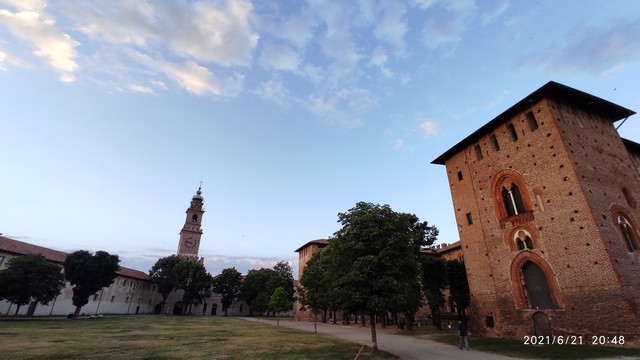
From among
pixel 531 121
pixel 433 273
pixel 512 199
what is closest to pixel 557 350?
pixel 512 199

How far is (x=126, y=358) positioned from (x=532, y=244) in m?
25.7

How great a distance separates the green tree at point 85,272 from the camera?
3978 cm

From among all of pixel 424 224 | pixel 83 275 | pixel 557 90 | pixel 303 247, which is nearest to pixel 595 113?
pixel 557 90

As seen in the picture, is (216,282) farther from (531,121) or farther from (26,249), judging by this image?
(531,121)

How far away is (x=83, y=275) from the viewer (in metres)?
39.8

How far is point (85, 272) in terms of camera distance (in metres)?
39.9

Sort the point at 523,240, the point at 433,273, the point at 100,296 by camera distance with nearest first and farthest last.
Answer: the point at 523,240 < the point at 433,273 < the point at 100,296

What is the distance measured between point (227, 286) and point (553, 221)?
70354mm

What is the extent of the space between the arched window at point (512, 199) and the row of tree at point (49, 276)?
4927 cm

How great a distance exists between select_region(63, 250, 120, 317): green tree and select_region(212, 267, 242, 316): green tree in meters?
32.8

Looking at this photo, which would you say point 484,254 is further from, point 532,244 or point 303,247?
point 303,247

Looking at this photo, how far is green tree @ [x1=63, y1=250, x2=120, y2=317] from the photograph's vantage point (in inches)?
1566

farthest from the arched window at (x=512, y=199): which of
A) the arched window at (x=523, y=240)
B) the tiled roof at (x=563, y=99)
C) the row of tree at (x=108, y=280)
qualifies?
the row of tree at (x=108, y=280)
